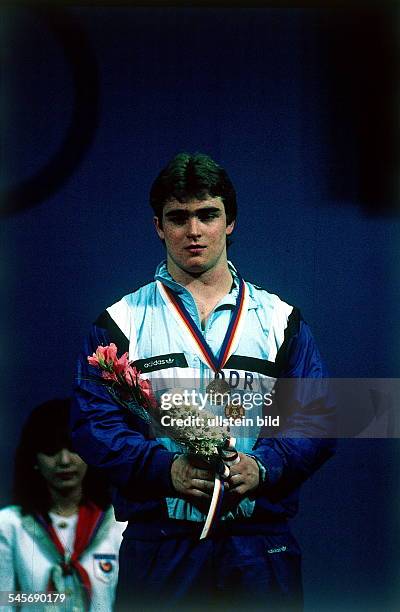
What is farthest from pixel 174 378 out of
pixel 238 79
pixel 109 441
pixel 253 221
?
pixel 238 79

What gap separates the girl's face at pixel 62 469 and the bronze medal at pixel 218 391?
0.66 metres

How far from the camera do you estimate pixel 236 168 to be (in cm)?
409

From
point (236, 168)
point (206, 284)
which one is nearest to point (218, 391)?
point (206, 284)

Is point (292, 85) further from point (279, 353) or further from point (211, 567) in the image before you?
point (211, 567)

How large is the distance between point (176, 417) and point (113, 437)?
0.29 metres

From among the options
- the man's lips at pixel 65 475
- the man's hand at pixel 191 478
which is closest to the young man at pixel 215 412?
the man's hand at pixel 191 478

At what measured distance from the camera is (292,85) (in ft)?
13.4

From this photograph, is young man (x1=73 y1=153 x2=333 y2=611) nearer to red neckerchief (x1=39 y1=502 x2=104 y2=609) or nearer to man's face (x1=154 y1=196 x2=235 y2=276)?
man's face (x1=154 y1=196 x2=235 y2=276)

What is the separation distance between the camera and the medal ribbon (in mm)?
3959

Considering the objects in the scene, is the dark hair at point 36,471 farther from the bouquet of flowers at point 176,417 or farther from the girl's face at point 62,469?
the bouquet of flowers at point 176,417

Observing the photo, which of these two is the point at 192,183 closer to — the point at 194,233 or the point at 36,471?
the point at 194,233

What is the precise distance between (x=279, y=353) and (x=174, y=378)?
0.48 metres

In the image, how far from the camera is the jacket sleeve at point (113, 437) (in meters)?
3.93

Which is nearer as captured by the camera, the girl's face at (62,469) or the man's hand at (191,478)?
the man's hand at (191,478)
